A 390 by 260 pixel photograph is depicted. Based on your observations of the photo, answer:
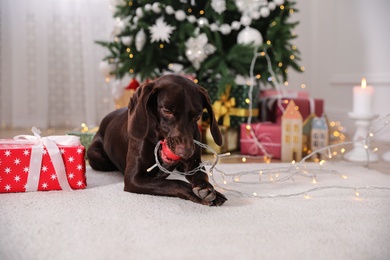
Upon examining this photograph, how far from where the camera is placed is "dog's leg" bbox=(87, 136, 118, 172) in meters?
2.30

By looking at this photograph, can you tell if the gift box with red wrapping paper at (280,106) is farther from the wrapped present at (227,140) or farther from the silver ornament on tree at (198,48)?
the silver ornament on tree at (198,48)

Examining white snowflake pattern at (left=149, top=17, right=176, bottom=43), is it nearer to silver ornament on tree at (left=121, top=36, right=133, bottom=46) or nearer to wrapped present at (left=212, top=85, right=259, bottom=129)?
silver ornament on tree at (left=121, top=36, right=133, bottom=46)

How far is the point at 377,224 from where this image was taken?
1.47 metres

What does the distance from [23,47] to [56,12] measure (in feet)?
1.64

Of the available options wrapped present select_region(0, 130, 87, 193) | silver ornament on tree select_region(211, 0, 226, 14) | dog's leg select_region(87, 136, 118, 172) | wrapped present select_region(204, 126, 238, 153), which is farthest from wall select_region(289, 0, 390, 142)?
wrapped present select_region(0, 130, 87, 193)

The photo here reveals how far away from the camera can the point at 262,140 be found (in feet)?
9.97

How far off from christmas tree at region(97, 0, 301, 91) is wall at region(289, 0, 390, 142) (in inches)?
42.9

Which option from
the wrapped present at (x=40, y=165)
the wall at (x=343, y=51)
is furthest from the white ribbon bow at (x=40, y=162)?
the wall at (x=343, y=51)

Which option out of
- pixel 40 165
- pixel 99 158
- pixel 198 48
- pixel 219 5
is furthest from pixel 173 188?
pixel 219 5

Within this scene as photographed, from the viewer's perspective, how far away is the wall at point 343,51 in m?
3.84

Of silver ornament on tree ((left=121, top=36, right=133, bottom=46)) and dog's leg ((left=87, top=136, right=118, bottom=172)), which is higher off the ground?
silver ornament on tree ((left=121, top=36, right=133, bottom=46))

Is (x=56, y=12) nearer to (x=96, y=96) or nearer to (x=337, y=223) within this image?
(x=96, y=96)

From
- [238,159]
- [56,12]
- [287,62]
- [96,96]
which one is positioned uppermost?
[56,12]

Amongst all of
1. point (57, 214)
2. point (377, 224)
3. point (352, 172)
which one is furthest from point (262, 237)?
point (352, 172)
